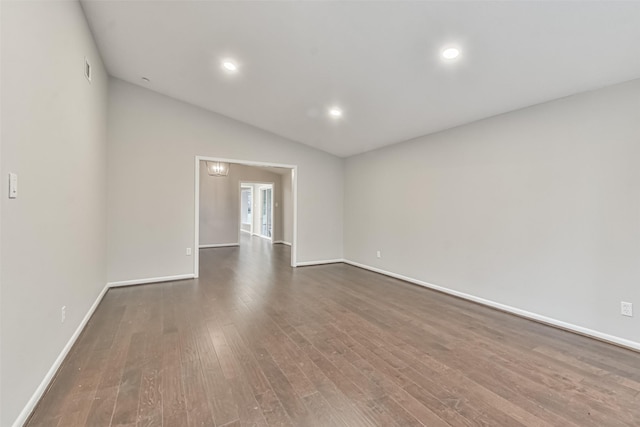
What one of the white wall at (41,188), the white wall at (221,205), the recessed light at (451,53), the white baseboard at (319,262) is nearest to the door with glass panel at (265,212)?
the white wall at (221,205)

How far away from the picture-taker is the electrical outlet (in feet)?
8.45

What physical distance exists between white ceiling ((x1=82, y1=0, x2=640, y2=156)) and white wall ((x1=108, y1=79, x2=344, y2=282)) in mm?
544

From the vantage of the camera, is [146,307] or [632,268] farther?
[146,307]

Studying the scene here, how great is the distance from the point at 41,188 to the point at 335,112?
3442mm

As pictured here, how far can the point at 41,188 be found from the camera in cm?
188

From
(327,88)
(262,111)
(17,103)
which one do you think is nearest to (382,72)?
(327,88)

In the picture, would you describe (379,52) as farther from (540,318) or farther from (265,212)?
(265,212)

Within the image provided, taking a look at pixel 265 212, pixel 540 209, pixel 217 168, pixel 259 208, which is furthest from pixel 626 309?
pixel 259 208

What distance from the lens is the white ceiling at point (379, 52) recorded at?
7.05 feet

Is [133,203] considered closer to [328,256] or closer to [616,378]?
[328,256]

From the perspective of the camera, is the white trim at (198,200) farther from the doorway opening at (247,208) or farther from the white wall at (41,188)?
the doorway opening at (247,208)

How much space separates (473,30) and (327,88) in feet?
5.73

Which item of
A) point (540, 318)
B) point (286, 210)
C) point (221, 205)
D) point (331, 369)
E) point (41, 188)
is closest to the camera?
point (41, 188)

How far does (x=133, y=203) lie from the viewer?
4.47 metres
